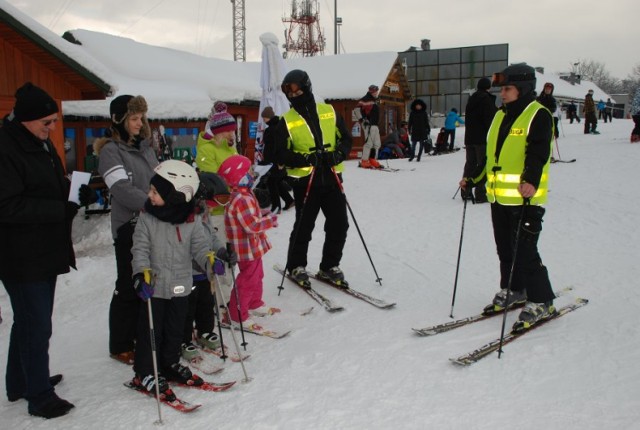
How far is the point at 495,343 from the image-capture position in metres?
3.97

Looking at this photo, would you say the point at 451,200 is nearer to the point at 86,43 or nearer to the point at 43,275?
the point at 43,275

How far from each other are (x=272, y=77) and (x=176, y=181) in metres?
7.40

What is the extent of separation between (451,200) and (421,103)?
24.9 ft

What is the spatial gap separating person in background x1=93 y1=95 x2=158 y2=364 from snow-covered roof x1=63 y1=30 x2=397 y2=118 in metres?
6.78

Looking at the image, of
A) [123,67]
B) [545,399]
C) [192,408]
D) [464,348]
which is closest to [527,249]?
[464,348]

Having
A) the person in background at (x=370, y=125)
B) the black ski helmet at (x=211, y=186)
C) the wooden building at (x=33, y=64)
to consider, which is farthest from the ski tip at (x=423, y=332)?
the person in background at (x=370, y=125)

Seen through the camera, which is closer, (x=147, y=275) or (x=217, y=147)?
(x=147, y=275)

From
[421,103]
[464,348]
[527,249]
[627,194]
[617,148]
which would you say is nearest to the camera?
[464,348]

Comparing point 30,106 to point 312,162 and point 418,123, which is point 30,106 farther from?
point 418,123

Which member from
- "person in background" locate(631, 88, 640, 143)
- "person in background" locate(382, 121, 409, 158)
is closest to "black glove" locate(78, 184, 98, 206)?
"person in background" locate(631, 88, 640, 143)

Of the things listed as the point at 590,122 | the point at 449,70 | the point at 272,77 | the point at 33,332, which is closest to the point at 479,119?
the point at 272,77

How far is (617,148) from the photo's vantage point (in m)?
15.5

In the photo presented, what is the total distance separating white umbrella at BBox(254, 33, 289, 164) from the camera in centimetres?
1043

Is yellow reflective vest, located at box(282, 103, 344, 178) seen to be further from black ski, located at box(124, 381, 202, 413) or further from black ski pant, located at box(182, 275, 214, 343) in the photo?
black ski, located at box(124, 381, 202, 413)
